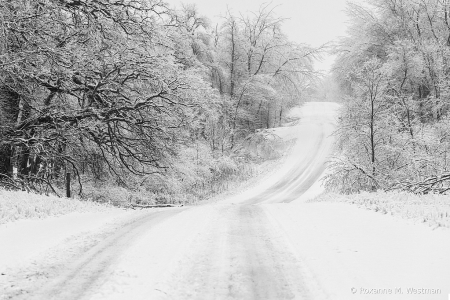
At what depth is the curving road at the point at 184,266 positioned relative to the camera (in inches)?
141

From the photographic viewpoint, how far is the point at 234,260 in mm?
4691

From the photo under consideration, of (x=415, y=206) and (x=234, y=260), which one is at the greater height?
(x=415, y=206)

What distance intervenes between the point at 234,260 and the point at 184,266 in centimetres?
70

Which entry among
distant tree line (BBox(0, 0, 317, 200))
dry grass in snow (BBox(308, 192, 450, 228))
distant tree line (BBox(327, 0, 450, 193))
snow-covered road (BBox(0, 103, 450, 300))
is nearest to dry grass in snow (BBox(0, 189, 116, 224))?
snow-covered road (BBox(0, 103, 450, 300))

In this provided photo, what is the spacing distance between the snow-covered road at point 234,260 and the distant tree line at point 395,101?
6.30 m

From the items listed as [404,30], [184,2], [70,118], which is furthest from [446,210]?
[184,2]

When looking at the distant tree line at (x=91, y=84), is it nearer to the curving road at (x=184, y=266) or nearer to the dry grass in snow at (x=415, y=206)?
the curving road at (x=184, y=266)

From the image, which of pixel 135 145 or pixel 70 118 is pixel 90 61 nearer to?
pixel 70 118

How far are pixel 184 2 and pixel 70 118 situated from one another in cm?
2795

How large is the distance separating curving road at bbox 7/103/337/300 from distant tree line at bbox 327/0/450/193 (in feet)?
24.4

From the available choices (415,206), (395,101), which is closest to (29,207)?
(415,206)

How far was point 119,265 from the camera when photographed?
4.45 m

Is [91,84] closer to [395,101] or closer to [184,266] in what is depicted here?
[184,266]

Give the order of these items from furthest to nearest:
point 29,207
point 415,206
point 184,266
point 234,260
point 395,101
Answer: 1. point 395,101
2. point 415,206
3. point 29,207
4. point 234,260
5. point 184,266
